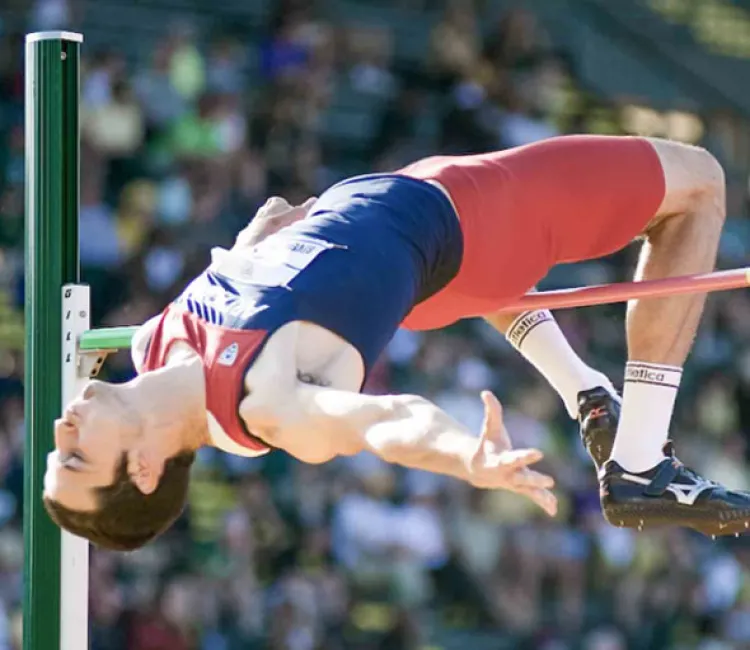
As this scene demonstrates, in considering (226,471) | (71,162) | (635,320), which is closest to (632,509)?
(635,320)

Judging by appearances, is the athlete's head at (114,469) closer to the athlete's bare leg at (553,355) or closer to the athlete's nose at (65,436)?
the athlete's nose at (65,436)

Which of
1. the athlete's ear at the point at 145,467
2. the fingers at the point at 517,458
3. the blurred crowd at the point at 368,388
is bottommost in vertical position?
the blurred crowd at the point at 368,388

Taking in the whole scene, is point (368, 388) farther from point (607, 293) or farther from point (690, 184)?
point (607, 293)

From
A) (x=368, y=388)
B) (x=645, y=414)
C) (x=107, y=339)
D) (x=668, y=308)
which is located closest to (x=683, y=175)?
(x=668, y=308)

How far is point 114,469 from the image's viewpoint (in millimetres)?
4449

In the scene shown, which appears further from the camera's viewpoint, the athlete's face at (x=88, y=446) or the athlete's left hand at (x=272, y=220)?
the athlete's left hand at (x=272, y=220)

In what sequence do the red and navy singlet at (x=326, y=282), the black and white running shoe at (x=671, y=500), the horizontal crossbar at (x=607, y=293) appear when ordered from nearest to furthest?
the red and navy singlet at (x=326, y=282), the horizontal crossbar at (x=607, y=293), the black and white running shoe at (x=671, y=500)

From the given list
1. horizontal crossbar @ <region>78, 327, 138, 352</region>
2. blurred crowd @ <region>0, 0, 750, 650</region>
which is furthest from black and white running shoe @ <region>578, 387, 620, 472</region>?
blurred crowd @ <region>0, 0, 750, 650</region>

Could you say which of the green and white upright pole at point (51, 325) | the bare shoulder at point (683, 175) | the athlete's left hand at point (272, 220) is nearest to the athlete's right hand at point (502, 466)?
the athlete's left hand at point (272, 220)

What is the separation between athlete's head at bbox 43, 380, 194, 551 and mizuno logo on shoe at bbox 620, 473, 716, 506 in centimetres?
120

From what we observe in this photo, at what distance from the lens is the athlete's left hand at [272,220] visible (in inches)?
191

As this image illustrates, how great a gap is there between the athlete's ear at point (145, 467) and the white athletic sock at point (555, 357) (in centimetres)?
128

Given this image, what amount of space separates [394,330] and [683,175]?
91 cm

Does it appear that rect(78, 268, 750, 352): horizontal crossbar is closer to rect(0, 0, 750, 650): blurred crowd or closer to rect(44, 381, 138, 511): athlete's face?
rect(44, 381, 138, 511): athlete's face
